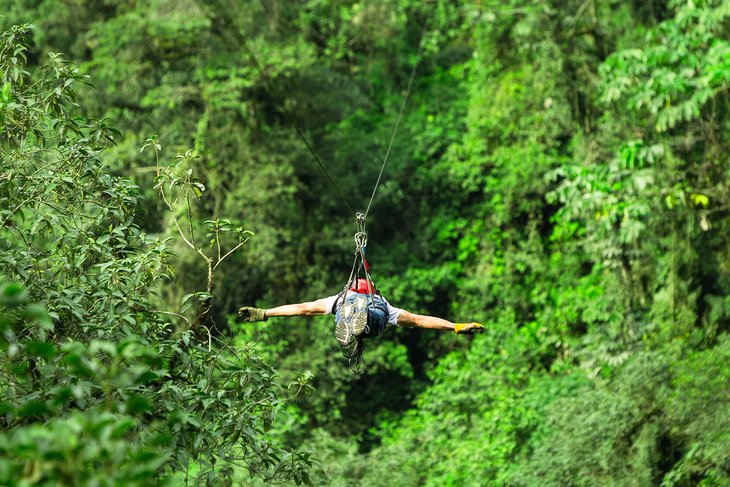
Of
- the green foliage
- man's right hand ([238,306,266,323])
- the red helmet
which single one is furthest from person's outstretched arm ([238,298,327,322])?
the green foliage

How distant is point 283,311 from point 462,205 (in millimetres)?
10974

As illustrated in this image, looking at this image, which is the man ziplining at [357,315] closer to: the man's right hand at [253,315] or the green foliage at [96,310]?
the man's right hand at [253,315]

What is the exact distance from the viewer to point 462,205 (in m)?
17.2

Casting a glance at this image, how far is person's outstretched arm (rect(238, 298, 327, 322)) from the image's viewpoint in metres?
6.24

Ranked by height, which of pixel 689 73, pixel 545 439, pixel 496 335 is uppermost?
pixel 689 73

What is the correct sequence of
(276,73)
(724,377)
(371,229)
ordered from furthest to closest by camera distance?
1. (371,229)
2. (276,73)
3. (724,377)

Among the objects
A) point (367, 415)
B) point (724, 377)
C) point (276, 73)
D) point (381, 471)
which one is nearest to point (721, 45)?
point (724, 377)

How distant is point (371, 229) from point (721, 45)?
754cm

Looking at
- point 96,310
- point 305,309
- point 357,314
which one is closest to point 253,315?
point 305,309

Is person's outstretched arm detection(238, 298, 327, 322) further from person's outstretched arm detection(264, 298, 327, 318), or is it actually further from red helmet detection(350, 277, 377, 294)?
red helmet detection(350, 277, 377, 294)

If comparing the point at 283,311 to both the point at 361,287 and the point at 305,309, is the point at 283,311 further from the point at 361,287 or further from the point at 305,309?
the point at 361,287

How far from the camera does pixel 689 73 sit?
33.8 feet

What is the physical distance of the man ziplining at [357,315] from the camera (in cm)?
612

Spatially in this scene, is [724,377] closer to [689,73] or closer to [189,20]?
[689,73]
